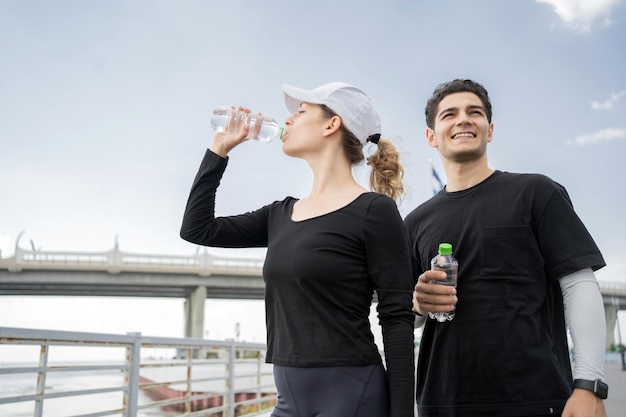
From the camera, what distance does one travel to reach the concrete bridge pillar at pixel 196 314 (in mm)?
45688

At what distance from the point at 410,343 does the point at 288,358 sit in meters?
0.40

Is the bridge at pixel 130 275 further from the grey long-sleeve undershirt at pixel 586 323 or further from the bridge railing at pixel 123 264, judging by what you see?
the grey long-sleeve undershirt at pixel 586 323

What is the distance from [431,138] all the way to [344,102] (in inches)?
28.1

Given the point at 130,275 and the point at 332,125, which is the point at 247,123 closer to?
the point at 332,125

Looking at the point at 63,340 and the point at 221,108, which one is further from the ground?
the point at 221,108

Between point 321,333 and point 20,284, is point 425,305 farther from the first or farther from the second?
point 20,284

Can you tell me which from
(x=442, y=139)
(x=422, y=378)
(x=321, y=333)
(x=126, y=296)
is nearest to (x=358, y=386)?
(x=321, y=333)

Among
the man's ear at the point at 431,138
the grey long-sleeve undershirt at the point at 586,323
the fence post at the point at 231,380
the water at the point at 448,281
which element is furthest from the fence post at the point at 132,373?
the grey long-sleeve undershirt at the point at 586,323

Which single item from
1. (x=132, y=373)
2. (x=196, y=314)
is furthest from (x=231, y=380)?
(x=196, y=314)

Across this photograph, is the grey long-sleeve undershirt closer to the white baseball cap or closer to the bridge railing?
the white baseball cap

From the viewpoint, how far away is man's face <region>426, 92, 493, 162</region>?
2.69m

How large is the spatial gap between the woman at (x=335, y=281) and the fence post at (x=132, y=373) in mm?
3863

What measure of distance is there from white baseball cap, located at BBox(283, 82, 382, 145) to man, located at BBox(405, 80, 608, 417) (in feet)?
1.65

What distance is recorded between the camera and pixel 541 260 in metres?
2.43
